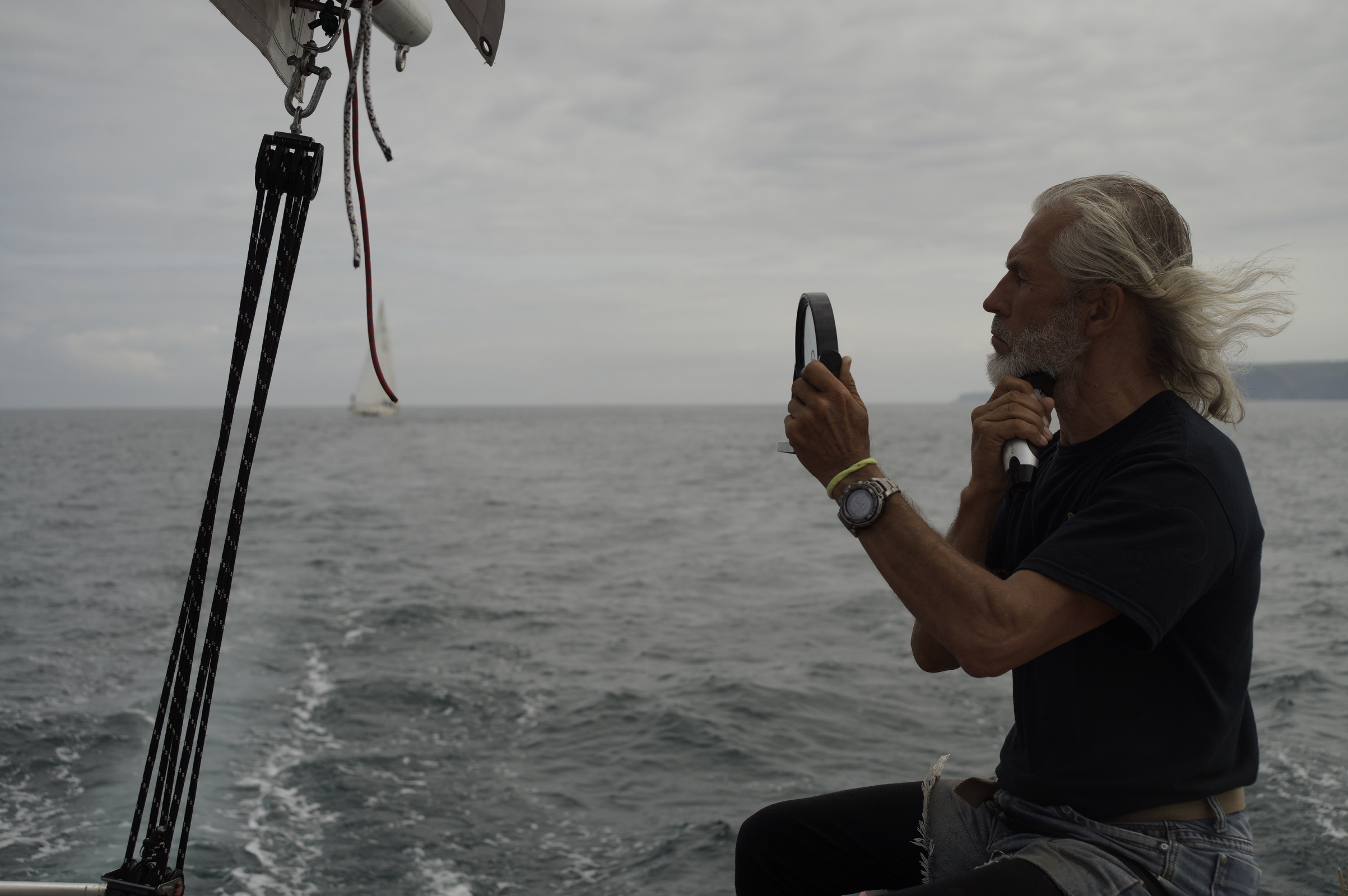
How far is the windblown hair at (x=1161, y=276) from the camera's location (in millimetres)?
2250

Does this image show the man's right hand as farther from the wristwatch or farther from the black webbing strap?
the black webbing strap

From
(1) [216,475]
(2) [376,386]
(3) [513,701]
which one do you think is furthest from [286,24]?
(2) [376,386]

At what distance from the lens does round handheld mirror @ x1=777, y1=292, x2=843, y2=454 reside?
2.24 meters

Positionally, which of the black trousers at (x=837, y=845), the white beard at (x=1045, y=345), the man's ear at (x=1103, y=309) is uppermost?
the man's ear at (x=1103, y=309)

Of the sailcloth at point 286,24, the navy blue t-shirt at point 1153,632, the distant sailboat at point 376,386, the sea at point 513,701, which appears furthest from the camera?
the distant sailboat at point 376,386

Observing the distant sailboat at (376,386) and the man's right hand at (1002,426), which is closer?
the man's right hand at (1002,426)

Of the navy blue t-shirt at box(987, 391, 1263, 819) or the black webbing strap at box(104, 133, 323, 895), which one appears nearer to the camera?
the navy blue t-shirt at box(987, 391, 1263, 819)

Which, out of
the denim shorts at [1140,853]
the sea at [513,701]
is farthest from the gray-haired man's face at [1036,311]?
the sea at [513,701]

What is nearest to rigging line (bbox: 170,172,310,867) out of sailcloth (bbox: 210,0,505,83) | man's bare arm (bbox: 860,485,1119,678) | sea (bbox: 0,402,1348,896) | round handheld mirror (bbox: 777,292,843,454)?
sailcloth (bbox: 210,0,505,83)

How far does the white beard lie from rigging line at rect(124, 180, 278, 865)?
6.40ft

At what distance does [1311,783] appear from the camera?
702 centimetres

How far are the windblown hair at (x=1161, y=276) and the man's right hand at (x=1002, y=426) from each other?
0.25 metres

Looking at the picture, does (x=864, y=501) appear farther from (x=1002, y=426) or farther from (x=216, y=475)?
(x=216, y=475)

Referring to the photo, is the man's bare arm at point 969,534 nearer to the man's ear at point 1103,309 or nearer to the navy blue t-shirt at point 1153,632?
the navy blue t-shirt at point 1153,632
